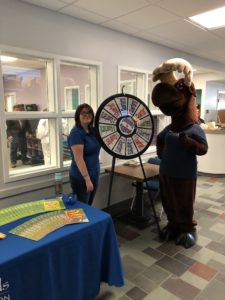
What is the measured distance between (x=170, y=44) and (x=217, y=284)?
340 centimetres

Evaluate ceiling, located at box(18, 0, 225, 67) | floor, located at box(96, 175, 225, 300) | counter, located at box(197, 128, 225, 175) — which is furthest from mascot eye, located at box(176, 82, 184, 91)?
counter, located at box(197, 128, 225, 175)

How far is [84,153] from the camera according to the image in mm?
2328

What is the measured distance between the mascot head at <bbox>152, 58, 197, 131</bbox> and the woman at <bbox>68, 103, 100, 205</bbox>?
75 centimetres

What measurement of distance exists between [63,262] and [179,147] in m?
1.60

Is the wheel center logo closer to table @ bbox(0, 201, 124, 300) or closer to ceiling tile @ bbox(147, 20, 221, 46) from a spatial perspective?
table @ bbox(0, 201, 124, 300)

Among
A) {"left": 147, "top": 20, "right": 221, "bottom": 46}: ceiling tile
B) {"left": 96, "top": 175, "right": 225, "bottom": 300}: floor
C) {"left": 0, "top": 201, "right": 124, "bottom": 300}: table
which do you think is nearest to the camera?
{"left": 0, "top": 201, "right": 124, "bottom": 300}: table

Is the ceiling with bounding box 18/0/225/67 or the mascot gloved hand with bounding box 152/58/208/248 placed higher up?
the ceiling with bounding box 18/0/225/67

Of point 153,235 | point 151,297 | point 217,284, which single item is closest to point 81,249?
point 151,297

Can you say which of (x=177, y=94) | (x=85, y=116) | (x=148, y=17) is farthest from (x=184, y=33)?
(x=85, y=116)

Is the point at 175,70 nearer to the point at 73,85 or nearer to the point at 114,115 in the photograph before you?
the point at 114,115

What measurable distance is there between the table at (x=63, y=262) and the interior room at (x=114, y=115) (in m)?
0.05

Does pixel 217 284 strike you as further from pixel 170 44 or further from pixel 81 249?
pixel 170 44

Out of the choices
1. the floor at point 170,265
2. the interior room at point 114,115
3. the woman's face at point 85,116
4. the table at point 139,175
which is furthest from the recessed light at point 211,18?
the floor at point 170,265

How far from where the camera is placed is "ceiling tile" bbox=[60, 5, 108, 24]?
247 centimetres
